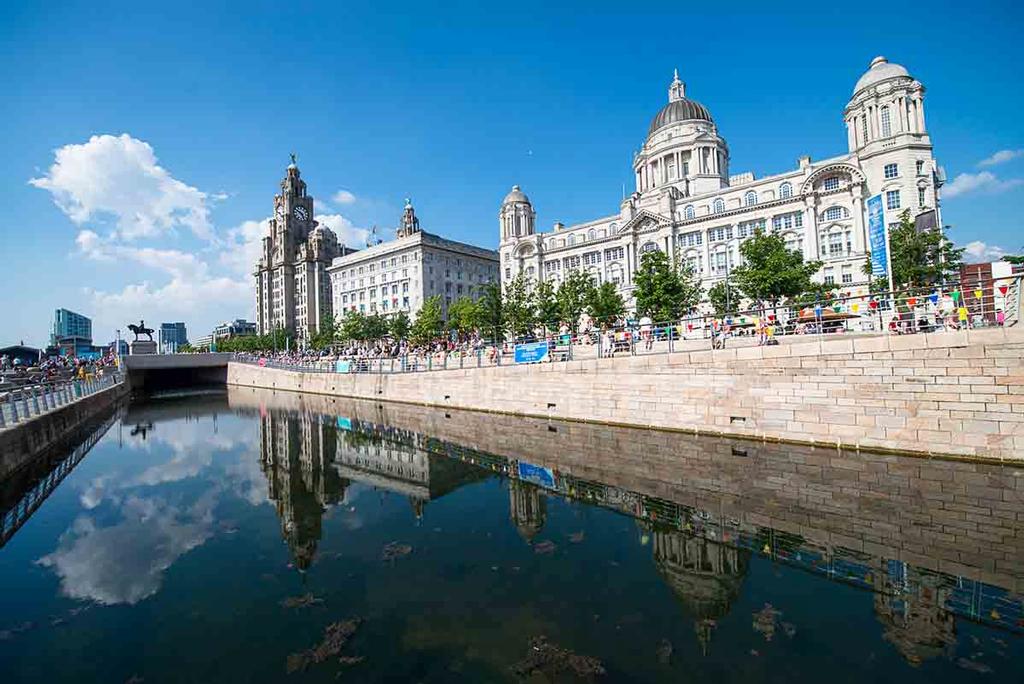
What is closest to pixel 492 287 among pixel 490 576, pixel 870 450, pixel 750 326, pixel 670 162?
pixel 750 326

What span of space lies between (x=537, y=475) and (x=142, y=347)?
77.8 metres

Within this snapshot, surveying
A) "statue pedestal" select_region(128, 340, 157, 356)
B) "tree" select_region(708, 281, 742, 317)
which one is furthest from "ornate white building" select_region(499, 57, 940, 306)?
"statue pedestal" select_region(128, 340, 157, 356)

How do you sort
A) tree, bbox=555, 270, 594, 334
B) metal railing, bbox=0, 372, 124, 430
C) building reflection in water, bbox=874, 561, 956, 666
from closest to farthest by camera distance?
building reflection in water, bbox=874, 561, 956, 666
metal railing, bbox=0, 372, 124, 430
tree, bbox=555, 270, 594, 334

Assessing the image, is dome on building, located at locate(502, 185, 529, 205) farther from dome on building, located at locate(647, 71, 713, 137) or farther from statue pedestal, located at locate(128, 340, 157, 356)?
statue pedestal, located at locate(128, 340, 157, 356)

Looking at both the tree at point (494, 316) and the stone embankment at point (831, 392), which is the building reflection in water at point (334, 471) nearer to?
the stone embankment at point (831, 392)

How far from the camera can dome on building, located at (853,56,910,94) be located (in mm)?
59500

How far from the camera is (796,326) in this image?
2186 cm

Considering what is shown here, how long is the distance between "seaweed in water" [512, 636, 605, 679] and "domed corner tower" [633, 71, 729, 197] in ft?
285

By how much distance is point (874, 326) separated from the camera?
19484mm

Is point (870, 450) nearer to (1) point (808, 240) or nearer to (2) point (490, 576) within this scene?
(2) point (490, 576)

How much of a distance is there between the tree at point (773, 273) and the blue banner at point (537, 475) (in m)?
32.7

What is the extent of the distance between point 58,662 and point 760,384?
19219 mm

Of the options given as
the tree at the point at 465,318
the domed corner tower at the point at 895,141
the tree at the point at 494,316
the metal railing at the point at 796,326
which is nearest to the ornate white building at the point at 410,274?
the tree at the point at 465,318

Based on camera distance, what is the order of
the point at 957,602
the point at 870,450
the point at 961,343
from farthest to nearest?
the point at 870,450
the point at 961,343
the point at 957,602
